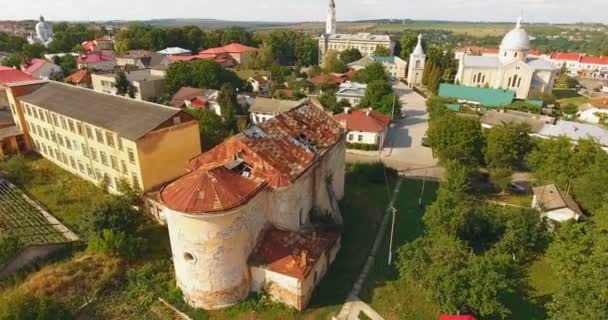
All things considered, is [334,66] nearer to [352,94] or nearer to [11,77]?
[352,94]

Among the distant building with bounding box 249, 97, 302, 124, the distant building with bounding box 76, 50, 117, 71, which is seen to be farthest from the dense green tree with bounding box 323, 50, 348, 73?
the distant building with bounding box 76, 50, 117, 71

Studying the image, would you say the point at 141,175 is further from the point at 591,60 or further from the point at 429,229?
the point at 591,60

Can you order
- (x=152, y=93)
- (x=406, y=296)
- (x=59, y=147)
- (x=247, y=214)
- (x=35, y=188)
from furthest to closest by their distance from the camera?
(x=152, y=93) → (x=59, y=147) → (x=35, y=188) → (x=406, y=296) → (x=247, y=214)

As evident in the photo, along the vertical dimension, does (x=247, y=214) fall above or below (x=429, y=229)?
above

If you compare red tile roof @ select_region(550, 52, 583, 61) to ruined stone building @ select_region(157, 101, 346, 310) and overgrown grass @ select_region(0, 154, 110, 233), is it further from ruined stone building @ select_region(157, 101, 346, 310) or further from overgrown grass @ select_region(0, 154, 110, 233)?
overgrown grass @ select_region(0, 154, 110, 233)

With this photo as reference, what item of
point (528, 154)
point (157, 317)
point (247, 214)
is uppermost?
point (247, 214)

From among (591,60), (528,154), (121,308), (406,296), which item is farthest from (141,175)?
(591,60)
